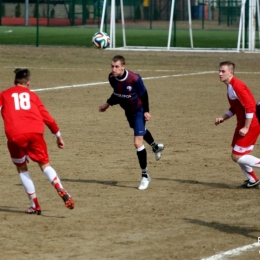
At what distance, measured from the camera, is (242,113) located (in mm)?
11484

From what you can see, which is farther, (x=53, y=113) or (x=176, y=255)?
(x=53, y=113)

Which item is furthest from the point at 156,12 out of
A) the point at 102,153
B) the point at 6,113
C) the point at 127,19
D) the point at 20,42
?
the point at 6,113

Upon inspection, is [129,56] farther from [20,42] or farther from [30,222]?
[30,222]

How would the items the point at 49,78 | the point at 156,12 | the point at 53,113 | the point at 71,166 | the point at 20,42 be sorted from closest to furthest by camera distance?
the point at 71,166 → the point at 53,113 → the point at 49,78 → the point at 20,42 → the point at 156,12

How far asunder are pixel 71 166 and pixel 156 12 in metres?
48.4

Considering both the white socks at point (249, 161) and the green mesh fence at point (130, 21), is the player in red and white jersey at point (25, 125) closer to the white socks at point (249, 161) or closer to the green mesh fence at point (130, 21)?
the white socks at point (249, 161)

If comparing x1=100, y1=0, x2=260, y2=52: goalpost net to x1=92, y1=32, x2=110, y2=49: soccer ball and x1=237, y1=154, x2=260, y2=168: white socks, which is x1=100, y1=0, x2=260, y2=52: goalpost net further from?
x1=237, y1=154, x2=260, y2=168: white socks

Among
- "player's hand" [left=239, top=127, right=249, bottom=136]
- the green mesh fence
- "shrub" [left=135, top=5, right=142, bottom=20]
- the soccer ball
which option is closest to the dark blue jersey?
"player's hand" [left=239, top=127, right=249, bottom=136]

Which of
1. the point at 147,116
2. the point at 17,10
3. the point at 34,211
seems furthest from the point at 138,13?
the point at 34,211

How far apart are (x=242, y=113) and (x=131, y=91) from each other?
5.19 feet

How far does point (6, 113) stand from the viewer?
9953 millimetres

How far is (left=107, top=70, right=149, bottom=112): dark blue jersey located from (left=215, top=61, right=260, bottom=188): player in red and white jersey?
1124 mm

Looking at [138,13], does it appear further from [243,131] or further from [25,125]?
[25,125]

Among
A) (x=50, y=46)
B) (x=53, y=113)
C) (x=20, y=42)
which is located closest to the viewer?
(x=53, y=113)
